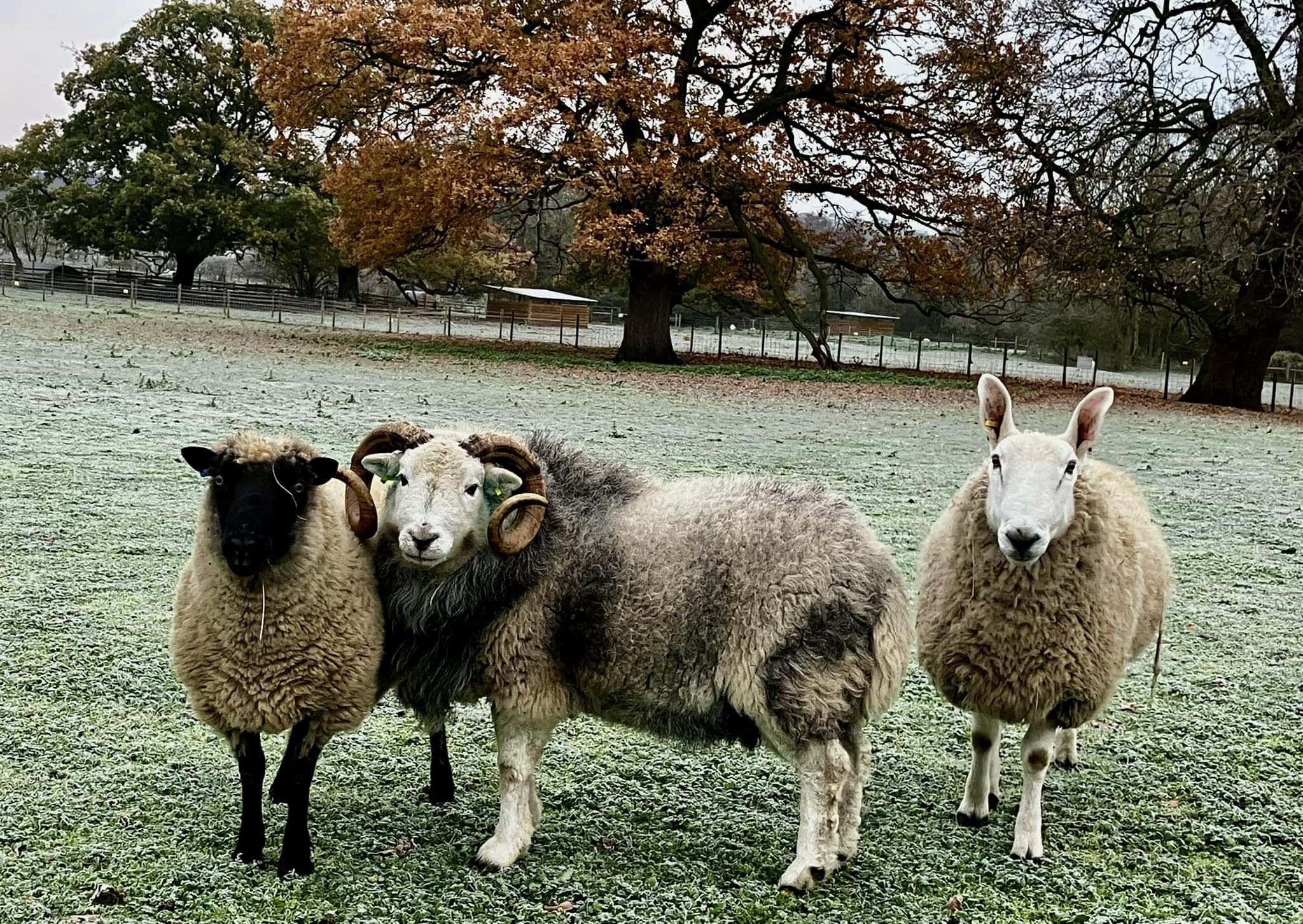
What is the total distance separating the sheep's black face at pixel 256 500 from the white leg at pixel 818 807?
201cm

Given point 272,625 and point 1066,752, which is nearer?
point 272,625

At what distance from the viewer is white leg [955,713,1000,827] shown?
4586 mm

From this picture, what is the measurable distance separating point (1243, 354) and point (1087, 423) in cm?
2636

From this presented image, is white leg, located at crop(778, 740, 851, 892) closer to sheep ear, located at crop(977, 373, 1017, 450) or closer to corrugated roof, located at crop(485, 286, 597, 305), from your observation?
sheep ear, located at crop(977, 373, 1017, 450)

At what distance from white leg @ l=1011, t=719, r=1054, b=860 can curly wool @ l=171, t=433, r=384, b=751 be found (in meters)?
2.56

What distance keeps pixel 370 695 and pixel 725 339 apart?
4484 centimetres

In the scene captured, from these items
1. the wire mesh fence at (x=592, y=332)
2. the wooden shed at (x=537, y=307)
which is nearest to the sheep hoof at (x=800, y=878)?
the wire mesh fence at (x=592, y=332)

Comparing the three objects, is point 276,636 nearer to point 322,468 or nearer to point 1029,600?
point 322,468

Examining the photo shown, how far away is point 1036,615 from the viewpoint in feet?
14.8

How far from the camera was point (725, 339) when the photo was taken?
1907 inches

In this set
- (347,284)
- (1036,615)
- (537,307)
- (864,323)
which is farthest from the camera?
(864,323)

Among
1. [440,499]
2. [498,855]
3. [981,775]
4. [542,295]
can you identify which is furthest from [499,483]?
[542,295]

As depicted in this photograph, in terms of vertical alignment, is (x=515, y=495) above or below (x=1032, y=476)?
below

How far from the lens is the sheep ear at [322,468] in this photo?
408 centimetres
